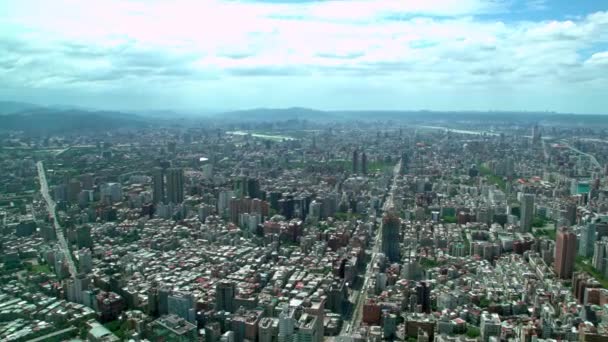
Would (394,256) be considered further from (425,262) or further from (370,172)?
(370,172)

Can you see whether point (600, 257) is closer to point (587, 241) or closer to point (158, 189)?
point (587, 241)

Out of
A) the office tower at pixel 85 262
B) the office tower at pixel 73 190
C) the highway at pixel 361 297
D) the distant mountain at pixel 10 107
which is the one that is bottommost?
the highway at pixel 361 297

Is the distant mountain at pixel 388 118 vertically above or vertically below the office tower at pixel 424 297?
above

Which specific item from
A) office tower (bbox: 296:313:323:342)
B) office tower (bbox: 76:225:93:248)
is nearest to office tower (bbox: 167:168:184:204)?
office tower (bbox: 76:225:93:248)

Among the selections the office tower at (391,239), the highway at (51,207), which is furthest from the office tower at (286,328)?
the highway at (51,207)

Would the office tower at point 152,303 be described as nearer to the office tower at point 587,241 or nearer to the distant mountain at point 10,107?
the distant mountain at point 10,107

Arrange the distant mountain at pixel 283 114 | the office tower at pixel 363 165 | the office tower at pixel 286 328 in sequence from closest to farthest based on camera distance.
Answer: the office tower at pixel 286 328 → the office tower at pixel 363 165 → the distant mountain at pixel 283 114

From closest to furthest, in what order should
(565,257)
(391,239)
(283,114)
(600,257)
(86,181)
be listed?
1. (565,257)
2. (600,257)
3. (391,239)
4. (86,181)
5. (283,114)

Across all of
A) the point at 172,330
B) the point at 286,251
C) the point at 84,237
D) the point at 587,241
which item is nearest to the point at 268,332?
the point at 172,330
